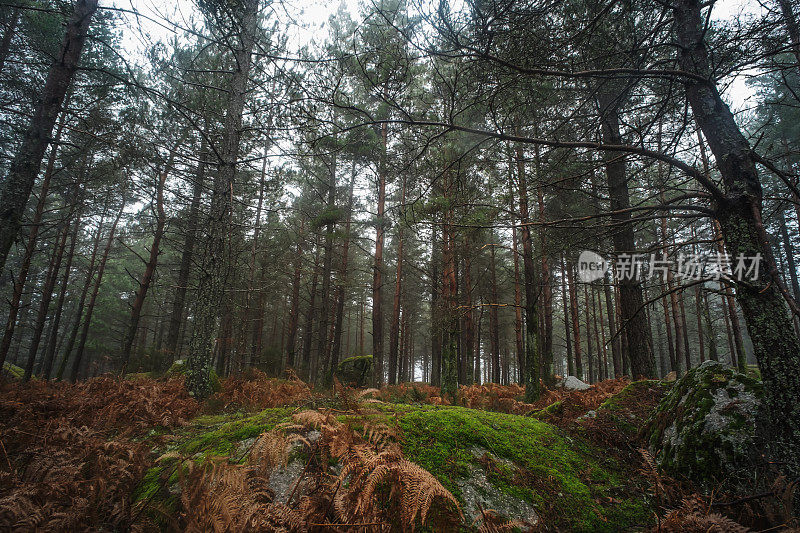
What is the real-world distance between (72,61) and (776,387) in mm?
9838

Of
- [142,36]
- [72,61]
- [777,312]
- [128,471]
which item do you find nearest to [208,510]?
[128,471]

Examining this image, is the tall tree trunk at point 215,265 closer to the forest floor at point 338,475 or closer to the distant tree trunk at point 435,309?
the forest floor at point 338,475

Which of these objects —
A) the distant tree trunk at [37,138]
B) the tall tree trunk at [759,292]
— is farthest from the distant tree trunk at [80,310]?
the tall tree trunk at [759,292]

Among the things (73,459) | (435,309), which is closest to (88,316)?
(435,309)

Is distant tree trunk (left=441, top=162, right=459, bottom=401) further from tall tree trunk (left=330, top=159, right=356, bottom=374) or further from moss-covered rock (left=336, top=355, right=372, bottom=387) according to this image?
moss-covered rock (left=336, top=355, right=372, bottom=387)

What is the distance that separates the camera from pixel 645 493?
100.0 inches

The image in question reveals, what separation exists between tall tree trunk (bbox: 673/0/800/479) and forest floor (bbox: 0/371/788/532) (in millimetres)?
715

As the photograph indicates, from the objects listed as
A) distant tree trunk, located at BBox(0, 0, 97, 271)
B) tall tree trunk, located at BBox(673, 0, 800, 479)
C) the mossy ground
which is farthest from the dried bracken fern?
distant tree trunk, located at BBox(0, 0, 97, 271)

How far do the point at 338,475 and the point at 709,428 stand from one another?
327 cm

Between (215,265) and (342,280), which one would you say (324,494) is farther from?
(342,280)

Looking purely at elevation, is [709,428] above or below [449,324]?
below

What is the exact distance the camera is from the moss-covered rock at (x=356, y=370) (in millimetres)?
13748

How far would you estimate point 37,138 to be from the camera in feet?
16.0

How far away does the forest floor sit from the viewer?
1571mm
